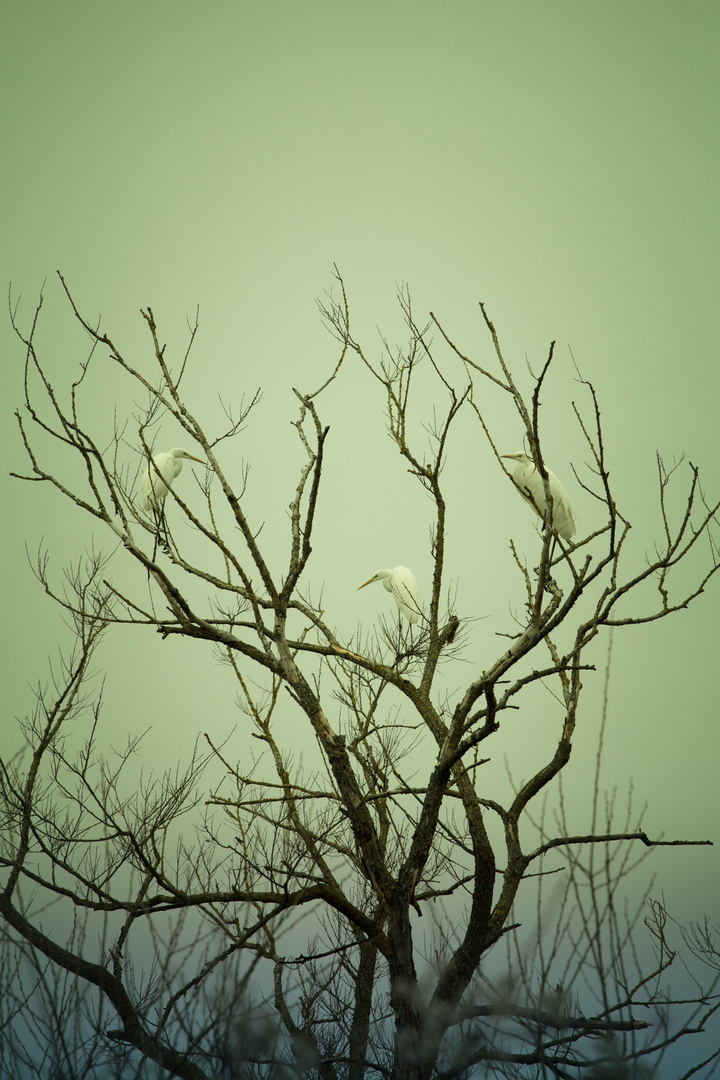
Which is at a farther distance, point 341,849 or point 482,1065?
point 341,849

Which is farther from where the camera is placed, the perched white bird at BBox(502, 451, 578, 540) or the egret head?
the egret head

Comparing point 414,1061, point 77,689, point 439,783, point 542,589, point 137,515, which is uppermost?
point 77,689

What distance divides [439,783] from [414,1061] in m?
1.03

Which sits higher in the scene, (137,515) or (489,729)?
(137,515)

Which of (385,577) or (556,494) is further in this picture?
(385,577)

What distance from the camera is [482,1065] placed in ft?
10.9

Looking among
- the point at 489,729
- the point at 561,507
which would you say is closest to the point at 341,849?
the point at 489,729

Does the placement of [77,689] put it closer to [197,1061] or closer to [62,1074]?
[197,1061]

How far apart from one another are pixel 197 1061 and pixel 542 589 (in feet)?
8.83

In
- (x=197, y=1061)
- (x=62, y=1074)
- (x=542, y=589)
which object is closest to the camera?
(x=62, y=1074)

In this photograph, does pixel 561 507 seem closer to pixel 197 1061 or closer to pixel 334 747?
pixel 334 747

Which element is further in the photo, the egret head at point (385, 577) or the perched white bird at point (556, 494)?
the egret head at point (385, 577)

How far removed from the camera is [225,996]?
2.42 m

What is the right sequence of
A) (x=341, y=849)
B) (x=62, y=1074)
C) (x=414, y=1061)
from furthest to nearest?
(x=341, y=849) < (x=414, y=1061) < (x=62, y=1074)
